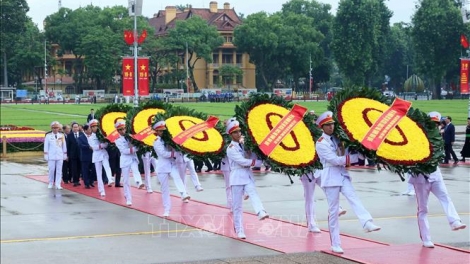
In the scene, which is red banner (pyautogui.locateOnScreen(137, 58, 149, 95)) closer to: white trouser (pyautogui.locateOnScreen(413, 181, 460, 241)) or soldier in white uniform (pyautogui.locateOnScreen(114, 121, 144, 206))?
soldier in white uniform (pyautogui.locateOnScreen(114, 121, 144, 206))

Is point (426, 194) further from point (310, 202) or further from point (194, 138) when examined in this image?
point (194, 138)

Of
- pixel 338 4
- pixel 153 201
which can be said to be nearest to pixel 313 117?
pixel 153 201

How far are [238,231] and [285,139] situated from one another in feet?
4.95

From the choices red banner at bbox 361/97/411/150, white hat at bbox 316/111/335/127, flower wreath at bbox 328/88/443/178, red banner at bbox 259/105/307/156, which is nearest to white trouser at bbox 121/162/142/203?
red banner at bbox 259/105/307/156

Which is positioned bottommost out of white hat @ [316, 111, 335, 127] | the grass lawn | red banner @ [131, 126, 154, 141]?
the grass lawn

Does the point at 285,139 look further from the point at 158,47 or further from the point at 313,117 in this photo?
the point at 158,47

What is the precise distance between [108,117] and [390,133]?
1000 cm

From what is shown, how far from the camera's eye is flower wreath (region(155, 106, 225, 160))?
1393 centimetres

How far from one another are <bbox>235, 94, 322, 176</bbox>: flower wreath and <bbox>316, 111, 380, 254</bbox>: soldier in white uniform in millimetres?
1010

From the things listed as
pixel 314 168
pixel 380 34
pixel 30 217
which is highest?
pixel 380 34

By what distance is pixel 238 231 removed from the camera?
1185cm

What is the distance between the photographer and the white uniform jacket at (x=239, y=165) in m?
11.7

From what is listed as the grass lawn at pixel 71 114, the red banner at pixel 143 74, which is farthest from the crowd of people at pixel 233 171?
the grass lawn at pixel 71 114

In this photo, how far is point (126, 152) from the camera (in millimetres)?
16391
